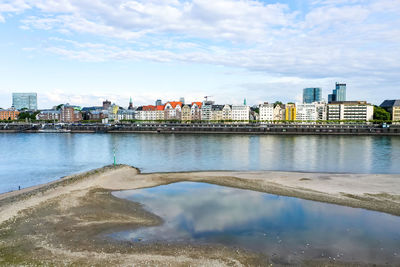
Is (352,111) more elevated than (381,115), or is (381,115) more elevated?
→ (352,111)

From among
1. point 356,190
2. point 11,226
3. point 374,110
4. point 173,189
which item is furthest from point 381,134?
point 11,226

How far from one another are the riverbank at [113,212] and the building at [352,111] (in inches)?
→ 6715

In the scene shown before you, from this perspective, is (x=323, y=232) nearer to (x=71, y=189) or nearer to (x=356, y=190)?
(x=356, y=190)

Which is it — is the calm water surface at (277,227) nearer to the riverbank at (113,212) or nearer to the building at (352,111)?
the riverbank at (113,212)

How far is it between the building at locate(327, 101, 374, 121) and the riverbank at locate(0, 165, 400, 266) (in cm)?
17056

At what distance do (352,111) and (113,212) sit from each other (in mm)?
198997

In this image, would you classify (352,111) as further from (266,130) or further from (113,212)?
(113,212)

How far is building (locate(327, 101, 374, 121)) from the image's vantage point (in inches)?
7313

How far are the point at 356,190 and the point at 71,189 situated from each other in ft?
95.0

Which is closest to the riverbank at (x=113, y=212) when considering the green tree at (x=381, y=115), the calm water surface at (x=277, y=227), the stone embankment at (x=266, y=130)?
the calm water surface at (x=277, y=227)

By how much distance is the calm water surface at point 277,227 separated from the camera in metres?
17.4

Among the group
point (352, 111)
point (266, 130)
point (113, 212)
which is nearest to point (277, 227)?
point (113, 212)

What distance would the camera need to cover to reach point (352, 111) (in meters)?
192

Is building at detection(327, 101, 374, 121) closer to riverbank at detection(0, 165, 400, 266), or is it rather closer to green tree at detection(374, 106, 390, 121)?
green tree at detection(374, 106, 390, 121)
